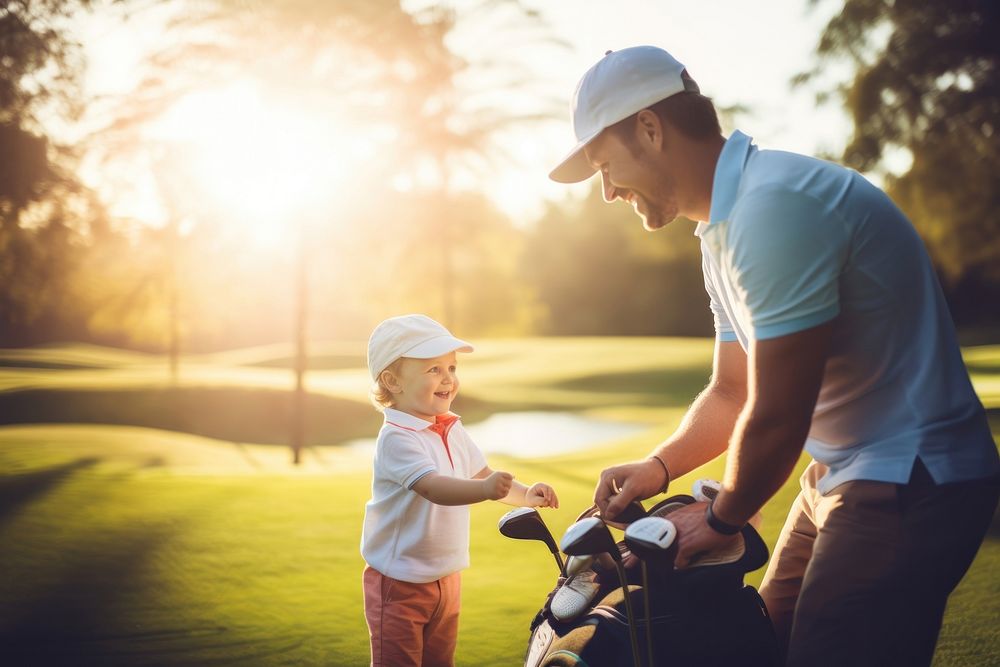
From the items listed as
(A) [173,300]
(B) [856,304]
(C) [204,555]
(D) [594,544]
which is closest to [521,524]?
(D) [594,544]

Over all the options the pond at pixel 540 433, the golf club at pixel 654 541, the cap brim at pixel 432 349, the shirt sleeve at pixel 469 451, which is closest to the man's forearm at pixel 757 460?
the golf club at pixel 654 541

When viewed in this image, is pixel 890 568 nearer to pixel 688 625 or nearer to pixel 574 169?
pixel 688 625

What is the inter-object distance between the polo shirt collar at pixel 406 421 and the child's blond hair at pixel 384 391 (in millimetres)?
95

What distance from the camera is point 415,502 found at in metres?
2.95

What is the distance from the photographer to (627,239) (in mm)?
49531

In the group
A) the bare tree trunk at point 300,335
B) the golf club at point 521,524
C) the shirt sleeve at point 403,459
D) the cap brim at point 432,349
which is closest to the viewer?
the golf club at point 521,524

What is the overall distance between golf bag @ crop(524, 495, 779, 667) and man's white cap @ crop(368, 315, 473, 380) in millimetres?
1072

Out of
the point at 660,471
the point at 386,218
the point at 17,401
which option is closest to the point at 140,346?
the point at 386,218

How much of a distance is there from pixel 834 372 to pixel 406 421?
145cm

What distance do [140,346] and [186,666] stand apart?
3526 cm

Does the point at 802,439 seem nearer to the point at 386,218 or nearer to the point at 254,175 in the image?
the point at 254,175

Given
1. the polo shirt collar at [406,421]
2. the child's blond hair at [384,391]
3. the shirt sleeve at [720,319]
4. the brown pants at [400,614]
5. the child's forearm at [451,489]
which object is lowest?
the brown pants at [400,614]

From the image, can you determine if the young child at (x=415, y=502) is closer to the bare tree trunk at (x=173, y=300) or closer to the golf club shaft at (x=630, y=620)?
the golf club shaft at (x=630, y=620)

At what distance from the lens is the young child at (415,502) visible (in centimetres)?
287
